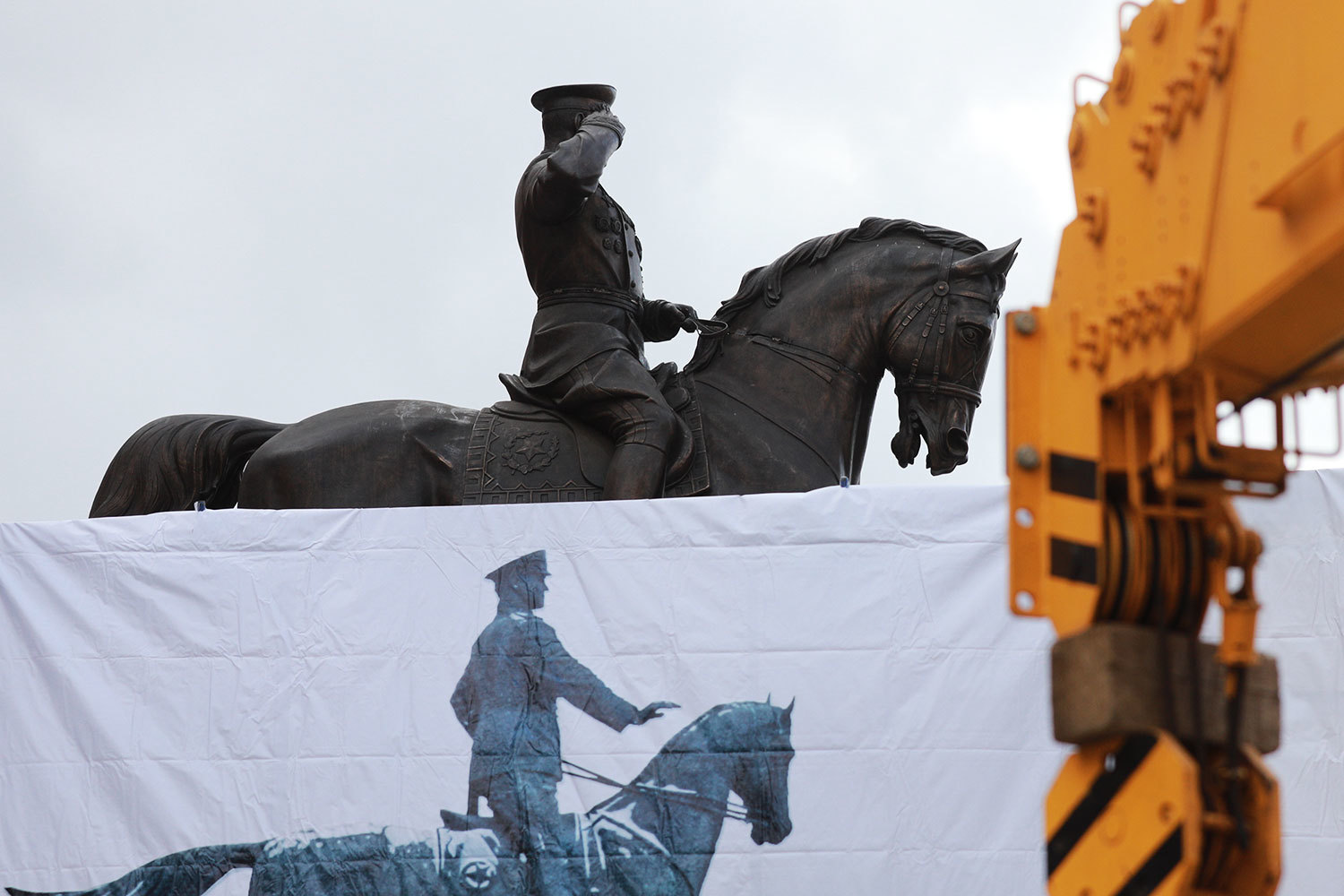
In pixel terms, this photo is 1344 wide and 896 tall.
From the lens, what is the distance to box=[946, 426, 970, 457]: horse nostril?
316 inches

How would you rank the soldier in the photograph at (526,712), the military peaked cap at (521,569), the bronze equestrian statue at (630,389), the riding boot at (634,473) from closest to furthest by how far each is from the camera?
the soldier in the photograph at (526,712)
the military peaked cap at (521,569)
the riding boot at (634,473)
the bronze equestrian statue at (630,389)

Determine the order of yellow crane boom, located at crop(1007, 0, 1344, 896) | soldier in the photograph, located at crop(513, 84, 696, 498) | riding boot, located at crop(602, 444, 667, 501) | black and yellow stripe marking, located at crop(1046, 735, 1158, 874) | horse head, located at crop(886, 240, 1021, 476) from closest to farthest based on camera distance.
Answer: yellow crane boom, located at crop(1007, 0, 1344, 896), black and yellow stripe marking, located at crop(1046, 735, 1158, 874), riding boot, located at crop(602, 444, 667, 501), soldier in the photograph, located at crop(513, 84, 696, 498), horse head, located at crop(886, 240, 1021, 476)

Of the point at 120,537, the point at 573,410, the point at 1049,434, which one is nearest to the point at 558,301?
the point at 573,410

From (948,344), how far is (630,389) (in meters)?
1.47

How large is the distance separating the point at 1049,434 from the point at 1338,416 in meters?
0.51

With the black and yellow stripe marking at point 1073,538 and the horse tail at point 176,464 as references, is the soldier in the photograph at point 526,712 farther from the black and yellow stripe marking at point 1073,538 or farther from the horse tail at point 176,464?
the black and yellow stripe marking at point 1073,538

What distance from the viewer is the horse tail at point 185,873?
6344mm

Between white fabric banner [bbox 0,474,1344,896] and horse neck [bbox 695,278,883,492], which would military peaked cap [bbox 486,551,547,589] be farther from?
horse neck [bbox 695,278,883,492]

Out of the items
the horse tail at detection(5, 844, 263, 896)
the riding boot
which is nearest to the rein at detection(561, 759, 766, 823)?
the horse tail at detection(5, 844, 263, 896)

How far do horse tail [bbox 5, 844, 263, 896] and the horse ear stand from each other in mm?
3932

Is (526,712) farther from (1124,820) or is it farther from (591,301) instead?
(1124,820)

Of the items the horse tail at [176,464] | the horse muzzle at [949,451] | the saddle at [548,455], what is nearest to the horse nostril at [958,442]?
the horse muzzle at [949,451]

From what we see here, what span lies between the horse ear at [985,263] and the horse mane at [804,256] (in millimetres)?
162

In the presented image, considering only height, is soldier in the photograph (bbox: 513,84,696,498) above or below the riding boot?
above
